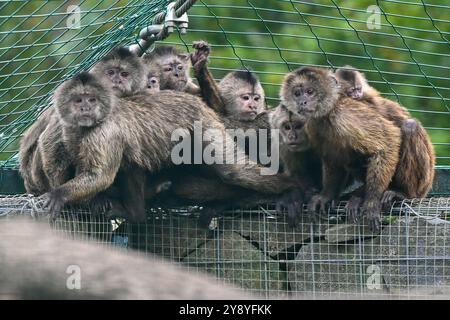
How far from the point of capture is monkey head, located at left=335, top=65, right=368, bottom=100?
30.6 feet

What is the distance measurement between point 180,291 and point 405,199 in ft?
18.7

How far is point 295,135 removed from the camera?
9.40m

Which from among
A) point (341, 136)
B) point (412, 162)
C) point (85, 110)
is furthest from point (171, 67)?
point (412, 162)

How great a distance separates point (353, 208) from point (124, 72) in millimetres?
2636

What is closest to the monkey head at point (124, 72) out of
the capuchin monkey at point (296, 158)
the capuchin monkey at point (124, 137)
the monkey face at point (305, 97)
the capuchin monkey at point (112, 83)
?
the capuchin monkey at point (112, 83)

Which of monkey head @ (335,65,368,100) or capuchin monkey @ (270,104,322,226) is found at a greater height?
monkey head @ (335,65,368,100)

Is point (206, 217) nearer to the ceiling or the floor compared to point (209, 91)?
nearer to the floor

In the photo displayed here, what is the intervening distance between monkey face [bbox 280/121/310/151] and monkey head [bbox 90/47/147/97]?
5.06 ft

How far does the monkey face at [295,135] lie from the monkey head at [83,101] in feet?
5.36

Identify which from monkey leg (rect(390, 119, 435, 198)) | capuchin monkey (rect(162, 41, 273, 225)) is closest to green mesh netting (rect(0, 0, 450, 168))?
capuchin monkey (rect(162, 41, 273, 225))

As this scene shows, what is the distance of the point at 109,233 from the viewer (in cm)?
955

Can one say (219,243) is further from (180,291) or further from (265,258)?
(180,291)

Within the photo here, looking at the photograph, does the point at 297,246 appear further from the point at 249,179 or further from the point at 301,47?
the point at 301,47

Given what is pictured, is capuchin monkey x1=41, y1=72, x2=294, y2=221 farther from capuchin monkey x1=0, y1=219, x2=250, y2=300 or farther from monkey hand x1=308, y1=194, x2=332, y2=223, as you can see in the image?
capuchin monkey x1=0, y1=219, x2=250, y2=300
